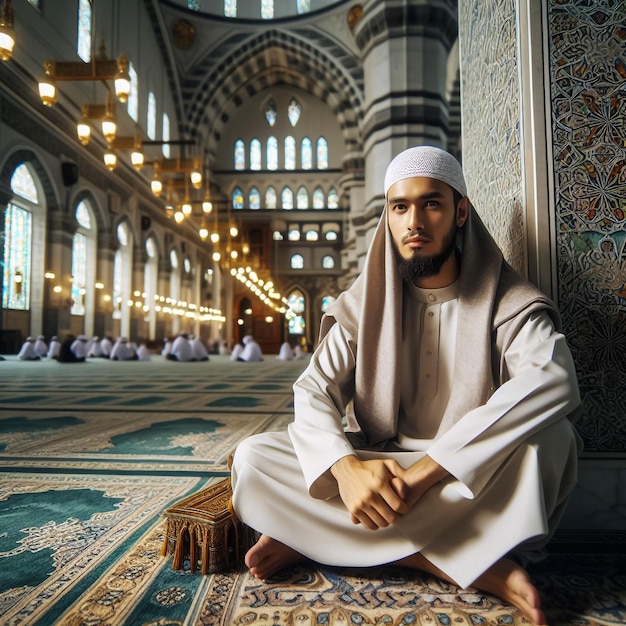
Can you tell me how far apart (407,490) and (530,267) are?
767 mm

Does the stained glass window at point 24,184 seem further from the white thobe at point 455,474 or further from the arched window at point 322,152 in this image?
the arched window at point 322,152

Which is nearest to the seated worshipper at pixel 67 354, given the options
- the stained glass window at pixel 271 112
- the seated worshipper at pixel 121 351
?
the seated worshipper at pixel 121 351

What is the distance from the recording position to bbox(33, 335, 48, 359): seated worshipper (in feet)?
29.6

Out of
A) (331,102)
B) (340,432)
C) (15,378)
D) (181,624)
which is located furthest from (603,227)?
(331,102)

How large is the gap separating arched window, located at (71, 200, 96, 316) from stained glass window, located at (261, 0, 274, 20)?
9952 millimetres

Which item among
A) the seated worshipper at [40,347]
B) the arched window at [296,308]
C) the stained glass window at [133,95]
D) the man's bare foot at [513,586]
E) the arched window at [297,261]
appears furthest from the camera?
the arched window at [297,261]

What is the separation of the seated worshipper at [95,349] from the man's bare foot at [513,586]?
11120mm

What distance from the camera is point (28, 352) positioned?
872cm

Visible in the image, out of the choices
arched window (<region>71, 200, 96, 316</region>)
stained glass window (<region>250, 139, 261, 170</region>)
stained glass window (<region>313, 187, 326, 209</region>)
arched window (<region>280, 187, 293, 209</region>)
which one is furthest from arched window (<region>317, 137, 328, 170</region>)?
arched window (<region>71, 200, 96, 316</region>)

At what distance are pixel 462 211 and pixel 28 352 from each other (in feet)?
30.0

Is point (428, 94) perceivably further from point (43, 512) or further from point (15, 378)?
point (43, 512)

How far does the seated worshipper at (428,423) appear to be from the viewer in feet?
3.03

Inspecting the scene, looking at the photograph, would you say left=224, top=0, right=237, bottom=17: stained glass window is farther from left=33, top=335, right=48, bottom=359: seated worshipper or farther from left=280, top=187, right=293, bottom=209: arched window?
left=33, top=335, right=48, bottom=359: seated worshipper

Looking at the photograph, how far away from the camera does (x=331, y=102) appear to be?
17.2 metres
